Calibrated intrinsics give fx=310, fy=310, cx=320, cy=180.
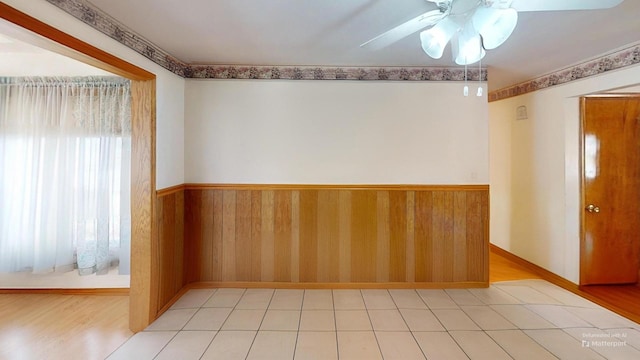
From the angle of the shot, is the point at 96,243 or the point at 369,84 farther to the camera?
the point at 369,84

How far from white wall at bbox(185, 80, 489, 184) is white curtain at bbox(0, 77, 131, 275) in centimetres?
76

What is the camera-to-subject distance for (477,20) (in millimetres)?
1486

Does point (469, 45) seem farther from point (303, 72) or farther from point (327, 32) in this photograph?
point (303, 72)

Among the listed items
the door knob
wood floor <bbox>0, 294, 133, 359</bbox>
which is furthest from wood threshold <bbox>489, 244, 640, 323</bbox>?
wood floor <bbox>0, 294, 133, 359</bbox>

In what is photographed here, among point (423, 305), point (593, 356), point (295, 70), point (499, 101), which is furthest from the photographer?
point (499, 101)

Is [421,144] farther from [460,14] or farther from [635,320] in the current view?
[635,320]

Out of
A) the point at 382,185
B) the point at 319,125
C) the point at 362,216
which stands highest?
the point at 319,125

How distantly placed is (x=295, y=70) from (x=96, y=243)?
8.99 feet

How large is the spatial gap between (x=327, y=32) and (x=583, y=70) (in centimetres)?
276

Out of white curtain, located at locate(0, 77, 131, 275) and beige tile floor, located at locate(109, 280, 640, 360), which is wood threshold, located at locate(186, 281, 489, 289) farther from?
white curtain, located at locate(0, 77, 131, 275)

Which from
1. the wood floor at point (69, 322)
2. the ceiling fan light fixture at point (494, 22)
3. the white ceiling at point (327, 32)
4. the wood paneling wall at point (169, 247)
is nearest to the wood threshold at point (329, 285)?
the wood paneling wall at point (169, 247)

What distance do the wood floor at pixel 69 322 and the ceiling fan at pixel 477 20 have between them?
296 cm

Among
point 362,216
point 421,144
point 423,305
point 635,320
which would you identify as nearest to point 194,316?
point 362,216

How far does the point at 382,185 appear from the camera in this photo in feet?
11.2
